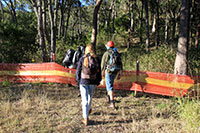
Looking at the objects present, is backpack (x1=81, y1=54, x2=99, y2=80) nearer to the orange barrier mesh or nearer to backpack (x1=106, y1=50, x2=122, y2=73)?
the orange barrier mesh

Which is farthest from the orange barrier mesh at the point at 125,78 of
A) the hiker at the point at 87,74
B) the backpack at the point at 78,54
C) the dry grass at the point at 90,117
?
the backpack at the point at 78,54

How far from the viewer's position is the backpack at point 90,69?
12.1 feet

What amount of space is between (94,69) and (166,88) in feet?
10.1

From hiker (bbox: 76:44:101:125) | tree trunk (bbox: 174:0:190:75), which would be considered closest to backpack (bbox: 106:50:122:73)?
hiker (bbox: 76:44:101:125)

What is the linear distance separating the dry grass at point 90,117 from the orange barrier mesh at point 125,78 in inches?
16.6

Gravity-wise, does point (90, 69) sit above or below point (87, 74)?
above

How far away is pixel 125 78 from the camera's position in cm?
643

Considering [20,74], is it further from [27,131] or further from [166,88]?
[166,88]

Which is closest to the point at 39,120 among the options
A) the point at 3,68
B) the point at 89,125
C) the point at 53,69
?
the point at 89,125

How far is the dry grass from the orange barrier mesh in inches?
16.6

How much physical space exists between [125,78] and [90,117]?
2590 millimetres

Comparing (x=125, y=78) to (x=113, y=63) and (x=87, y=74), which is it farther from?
(x=87, y=74)

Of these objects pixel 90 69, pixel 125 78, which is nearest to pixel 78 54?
pixel 125 78

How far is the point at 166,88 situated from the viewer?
5625mm
